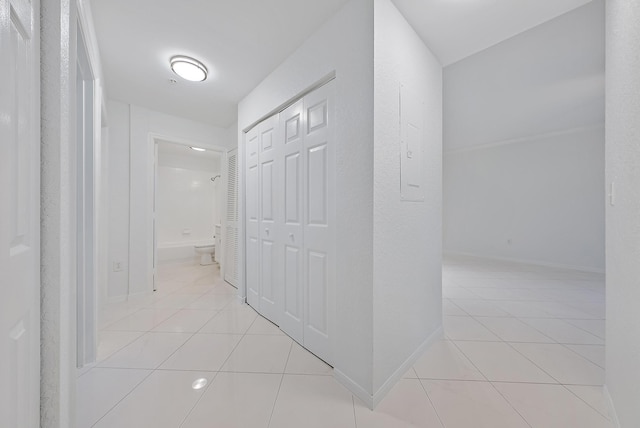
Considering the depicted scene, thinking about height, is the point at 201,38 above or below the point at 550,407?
above

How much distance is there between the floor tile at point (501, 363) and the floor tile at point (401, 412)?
1.86ft

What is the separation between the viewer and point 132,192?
9.96ft

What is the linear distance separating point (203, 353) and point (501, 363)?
2227 millimetres

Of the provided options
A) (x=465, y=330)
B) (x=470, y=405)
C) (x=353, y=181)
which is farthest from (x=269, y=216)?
(x=465, y=330)

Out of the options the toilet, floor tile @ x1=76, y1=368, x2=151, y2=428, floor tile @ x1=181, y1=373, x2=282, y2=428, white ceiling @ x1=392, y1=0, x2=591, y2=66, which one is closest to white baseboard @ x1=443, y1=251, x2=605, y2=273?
white ceiling @ x1=392, y1=0, x2=591, y2=66

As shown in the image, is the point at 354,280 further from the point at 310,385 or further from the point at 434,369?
the point at 434,369

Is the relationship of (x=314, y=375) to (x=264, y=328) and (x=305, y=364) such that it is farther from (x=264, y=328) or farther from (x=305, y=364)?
(x=264, y=328)

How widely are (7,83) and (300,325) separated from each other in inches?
77.8

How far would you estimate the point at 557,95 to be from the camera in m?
3.19

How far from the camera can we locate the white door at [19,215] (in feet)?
1.90

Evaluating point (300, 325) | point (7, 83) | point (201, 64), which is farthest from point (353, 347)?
point (201, 64)

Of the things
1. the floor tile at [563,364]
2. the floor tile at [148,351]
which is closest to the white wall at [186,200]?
the floor tile at [148,351]

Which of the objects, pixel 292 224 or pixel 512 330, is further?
pixel 512 330

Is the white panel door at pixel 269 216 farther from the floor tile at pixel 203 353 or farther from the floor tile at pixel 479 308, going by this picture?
the floor tile at pixel 479 308
